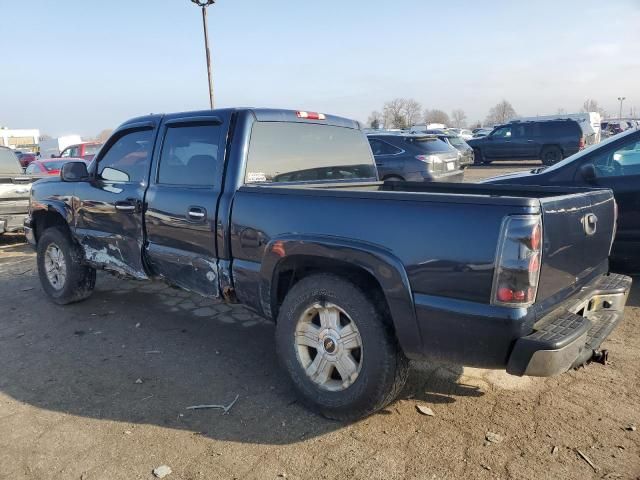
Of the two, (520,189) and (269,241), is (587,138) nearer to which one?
(520,189)

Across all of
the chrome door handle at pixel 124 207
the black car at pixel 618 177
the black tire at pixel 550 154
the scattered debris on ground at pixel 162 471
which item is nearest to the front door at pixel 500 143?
the black tire at pixel 550 154

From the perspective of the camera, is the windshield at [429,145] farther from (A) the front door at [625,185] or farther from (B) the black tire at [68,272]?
(B) the black tire at [68,272]

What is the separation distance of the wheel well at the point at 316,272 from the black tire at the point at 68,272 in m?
2.82

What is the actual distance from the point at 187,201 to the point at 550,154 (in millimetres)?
21185

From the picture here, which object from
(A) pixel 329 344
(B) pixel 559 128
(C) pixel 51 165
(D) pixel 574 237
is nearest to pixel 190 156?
(A) pixel 329 344

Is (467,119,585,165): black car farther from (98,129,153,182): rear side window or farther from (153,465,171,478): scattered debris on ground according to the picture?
(153,465,171,478): scattered debris on ground

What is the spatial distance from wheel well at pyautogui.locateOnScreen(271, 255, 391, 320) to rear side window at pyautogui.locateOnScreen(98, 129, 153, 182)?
179cm

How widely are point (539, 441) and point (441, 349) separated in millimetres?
823

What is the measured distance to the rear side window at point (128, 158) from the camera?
4.55 m

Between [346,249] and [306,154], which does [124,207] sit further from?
[346,249]

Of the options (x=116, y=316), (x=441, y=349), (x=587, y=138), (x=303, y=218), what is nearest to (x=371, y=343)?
(x=441, y=349)

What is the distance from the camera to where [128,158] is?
4.79 m

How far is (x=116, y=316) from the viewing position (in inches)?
207

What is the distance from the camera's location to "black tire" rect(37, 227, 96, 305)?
5340 mm
